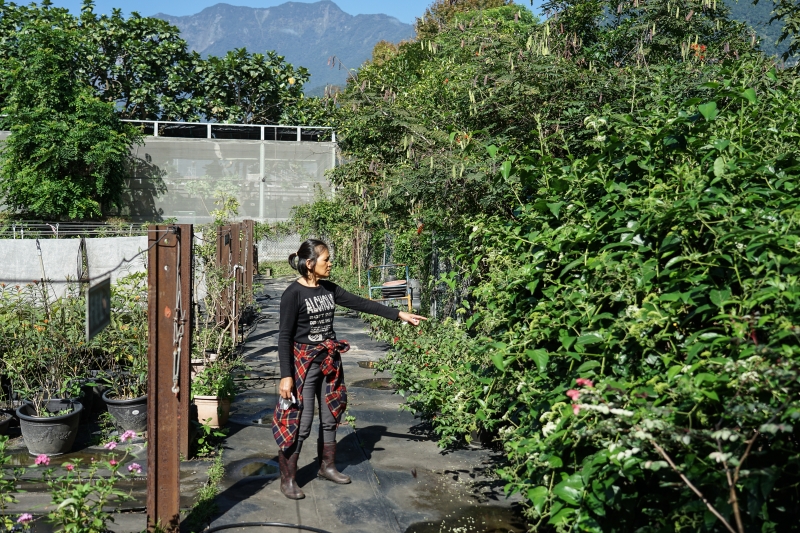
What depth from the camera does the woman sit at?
527 cm

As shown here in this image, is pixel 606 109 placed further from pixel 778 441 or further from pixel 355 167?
pixel 355 167

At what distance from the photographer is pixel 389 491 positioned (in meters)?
5.48

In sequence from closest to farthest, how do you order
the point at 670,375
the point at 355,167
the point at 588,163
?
the point at 670,375 → the point at 588,163 → the point at 355,167

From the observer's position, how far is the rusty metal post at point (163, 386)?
14.3 feet

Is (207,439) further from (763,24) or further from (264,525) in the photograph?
Answer: (763,24)

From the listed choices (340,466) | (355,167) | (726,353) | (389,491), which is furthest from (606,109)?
(355,167)

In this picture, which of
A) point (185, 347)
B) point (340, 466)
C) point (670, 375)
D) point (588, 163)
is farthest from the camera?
point (340, 466)

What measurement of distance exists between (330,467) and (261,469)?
681 millimetres

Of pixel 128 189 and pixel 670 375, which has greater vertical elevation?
pixel 128 189

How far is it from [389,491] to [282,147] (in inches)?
1152

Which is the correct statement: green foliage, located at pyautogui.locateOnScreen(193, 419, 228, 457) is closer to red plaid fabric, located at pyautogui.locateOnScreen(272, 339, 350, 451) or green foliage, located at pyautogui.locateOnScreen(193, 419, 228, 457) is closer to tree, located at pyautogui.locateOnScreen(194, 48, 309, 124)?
red plaid fabric, located at pyautogui.locateOnScreen(272, 339, 350, 451)

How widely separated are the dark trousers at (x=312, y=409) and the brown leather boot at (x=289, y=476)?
0.08 meters

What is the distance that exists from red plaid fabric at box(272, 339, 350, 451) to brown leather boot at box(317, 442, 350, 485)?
0.81ft

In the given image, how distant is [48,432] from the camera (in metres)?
6.27
